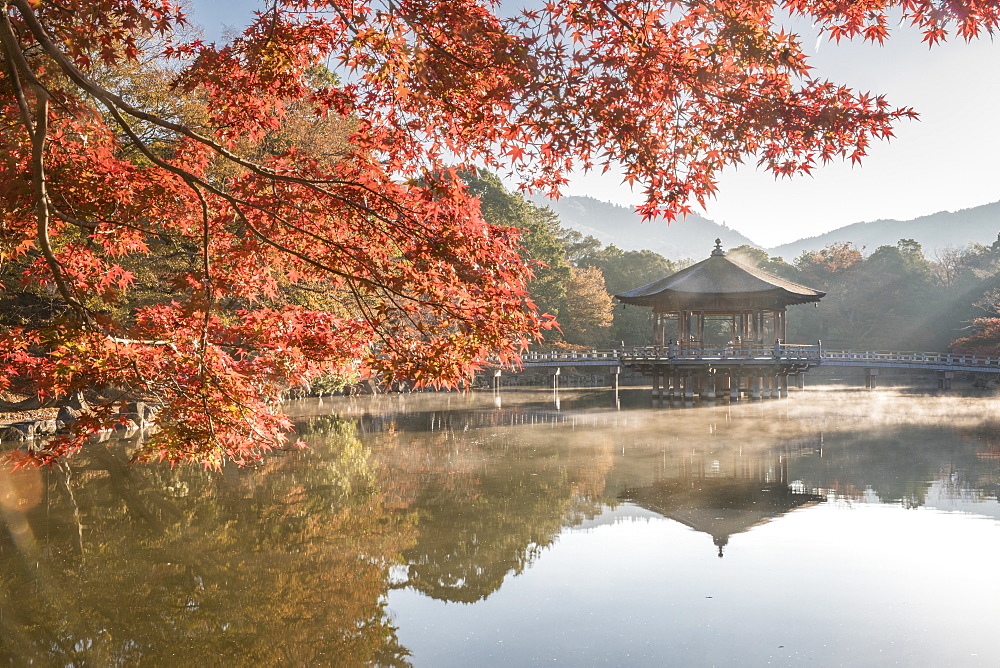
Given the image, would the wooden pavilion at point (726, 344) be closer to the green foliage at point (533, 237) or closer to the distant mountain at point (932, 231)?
the green foliage at point (533, 237)

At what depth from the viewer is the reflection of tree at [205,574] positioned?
4.07 m

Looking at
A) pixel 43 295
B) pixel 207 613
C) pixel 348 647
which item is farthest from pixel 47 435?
pixel 348 647

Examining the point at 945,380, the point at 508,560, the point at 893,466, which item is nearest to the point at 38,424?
the point at 508,560

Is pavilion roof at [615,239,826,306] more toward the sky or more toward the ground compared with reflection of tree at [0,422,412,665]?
more toward the sky

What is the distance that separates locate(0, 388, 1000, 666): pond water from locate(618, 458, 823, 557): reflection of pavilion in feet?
0.16

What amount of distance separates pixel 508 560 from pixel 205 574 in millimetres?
2524

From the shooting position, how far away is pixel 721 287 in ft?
75.7

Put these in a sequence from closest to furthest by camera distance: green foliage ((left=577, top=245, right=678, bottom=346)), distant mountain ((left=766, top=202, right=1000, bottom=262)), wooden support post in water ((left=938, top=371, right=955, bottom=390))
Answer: wooden support post in water ((left=938, top=371, right=955, bottom=390)) → green foliage ((left=577, top=245, right=678, bottom=346)) → distant mountain ((left=766, top=202, right=1000, bottom=262))

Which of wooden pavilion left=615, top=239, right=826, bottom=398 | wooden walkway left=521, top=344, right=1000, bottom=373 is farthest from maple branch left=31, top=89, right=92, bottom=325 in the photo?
wooden pavilion left=615, top=239, right=826, bottom=398

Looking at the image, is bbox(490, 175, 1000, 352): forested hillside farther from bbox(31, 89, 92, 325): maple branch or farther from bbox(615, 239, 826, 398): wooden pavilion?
bbox(31, 89, 92, 325): maple branch

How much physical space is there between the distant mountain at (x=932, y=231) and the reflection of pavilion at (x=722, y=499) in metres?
132

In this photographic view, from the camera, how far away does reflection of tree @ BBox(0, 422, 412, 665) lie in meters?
4.07

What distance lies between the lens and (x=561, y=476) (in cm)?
933

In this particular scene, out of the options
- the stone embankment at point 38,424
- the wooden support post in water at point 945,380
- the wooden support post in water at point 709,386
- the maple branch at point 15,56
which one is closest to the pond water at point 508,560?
the stone embankment at point 38,424
